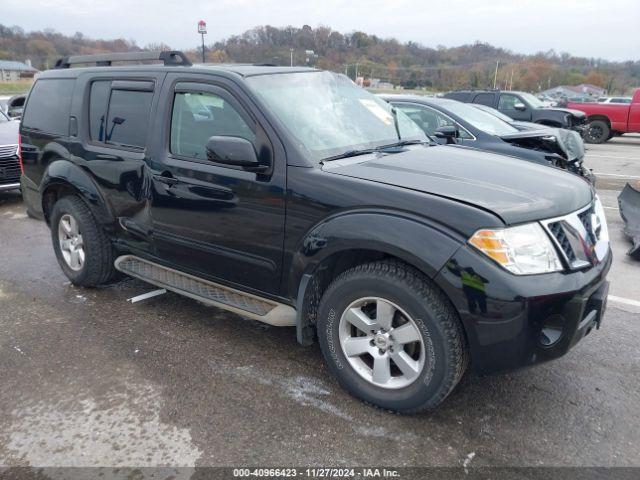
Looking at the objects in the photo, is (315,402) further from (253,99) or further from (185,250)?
(253,99)

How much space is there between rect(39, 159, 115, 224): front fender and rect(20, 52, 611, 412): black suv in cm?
2

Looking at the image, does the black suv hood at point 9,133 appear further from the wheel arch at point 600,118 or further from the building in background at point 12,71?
the building in background at point 12,71

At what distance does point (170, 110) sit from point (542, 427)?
9.86 feet

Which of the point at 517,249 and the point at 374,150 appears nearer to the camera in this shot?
the point at 517,249

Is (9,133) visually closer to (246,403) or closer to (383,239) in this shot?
(246,403)

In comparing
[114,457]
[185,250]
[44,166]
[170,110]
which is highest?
[170,110]

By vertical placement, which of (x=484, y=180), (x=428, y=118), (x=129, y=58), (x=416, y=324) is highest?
(x=129, y=58)

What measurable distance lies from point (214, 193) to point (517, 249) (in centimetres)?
182

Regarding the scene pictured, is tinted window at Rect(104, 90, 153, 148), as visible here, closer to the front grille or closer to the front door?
the front door

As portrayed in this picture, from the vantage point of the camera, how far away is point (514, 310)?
2322 mm

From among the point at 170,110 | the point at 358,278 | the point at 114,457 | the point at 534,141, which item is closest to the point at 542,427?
the point at 358,278

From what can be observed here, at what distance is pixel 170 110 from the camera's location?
11.7 ft

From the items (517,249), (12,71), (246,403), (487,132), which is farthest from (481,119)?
(12,71)

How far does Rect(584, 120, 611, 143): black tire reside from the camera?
1702 cm
